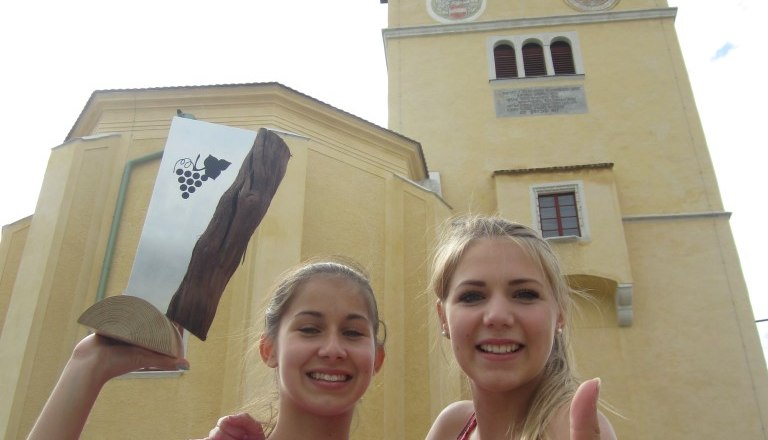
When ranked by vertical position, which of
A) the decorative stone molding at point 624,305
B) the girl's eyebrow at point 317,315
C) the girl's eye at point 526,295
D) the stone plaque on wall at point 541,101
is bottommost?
the girl's eyebrow at point 317,315

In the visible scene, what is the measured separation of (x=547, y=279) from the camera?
231cm

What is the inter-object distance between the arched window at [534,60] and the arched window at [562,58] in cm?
31

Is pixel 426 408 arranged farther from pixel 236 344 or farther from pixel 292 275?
pixel 292 275

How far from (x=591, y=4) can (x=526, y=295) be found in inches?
683

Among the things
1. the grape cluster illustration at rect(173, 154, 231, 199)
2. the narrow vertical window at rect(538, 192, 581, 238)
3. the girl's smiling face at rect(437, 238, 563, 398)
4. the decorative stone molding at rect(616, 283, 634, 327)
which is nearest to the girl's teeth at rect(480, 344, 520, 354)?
the girl's smiling face at rect(437, 238, 563, 398)

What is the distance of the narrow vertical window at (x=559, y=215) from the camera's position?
12.9 meters

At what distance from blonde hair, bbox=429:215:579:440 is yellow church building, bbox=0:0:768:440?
1.46 meters

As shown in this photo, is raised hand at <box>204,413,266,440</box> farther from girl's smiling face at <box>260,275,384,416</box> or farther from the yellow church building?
the yellow church building

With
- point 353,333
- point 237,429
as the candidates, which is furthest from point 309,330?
point 237,429

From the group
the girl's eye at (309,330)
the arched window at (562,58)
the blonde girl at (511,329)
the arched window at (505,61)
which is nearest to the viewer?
the blonde girl at (511,329)

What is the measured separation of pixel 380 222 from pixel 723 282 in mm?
7743

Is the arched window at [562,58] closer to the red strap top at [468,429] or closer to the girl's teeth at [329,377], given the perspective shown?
the red strap top at [468,429]

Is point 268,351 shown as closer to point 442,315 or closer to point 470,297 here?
point 442,315

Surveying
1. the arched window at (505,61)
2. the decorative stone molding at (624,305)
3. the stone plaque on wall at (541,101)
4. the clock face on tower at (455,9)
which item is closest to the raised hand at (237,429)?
the decorative stone molding at (624,305)
